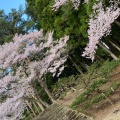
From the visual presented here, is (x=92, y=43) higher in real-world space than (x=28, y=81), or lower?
lower

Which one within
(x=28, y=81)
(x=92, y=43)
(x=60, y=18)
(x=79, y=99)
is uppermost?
(x=60, y=18)

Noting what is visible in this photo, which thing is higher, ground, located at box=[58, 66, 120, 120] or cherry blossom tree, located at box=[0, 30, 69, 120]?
cherry blossom tree, located at box=[0, 30, 69, 120]

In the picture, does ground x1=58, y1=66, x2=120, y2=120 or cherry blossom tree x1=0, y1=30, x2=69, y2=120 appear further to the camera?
cherry blossom tree x1=0, y1=30, x2=69, y2=120

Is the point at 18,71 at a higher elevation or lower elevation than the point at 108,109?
higher

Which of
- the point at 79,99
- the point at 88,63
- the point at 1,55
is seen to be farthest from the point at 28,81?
the point at 88,63

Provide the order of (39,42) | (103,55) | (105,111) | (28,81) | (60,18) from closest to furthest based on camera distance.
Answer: (105,111), (28,81), (39,42), (60,18), (103,55)

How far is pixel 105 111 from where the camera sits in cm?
1082

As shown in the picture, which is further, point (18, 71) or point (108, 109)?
point (18, 71)

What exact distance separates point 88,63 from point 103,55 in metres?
3.34

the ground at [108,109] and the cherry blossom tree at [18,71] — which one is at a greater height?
the cherry blossom tree at [18,71]

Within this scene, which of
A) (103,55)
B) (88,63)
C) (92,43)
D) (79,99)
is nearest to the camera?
(79,99)

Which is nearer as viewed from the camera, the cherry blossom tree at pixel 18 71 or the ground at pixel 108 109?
the ground at pixel 108 109

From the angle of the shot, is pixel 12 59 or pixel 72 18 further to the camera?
pixel 72 18

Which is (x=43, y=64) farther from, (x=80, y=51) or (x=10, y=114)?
(x=80, y=51)
